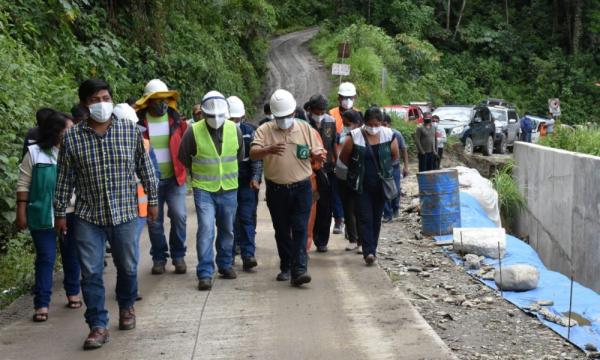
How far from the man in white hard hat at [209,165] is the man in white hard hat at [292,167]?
29 cm

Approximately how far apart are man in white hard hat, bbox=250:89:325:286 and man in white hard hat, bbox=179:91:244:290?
0.96 feet

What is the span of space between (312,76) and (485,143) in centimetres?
1573

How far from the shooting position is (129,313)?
6742 mm

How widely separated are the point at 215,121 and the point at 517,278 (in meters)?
3.66

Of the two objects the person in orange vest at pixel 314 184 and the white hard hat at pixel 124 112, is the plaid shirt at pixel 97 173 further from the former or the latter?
the person in orange vest at pixel 314 184

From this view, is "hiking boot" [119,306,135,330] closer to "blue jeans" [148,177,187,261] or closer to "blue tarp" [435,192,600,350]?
"blue jeans" [148,177,187,261]

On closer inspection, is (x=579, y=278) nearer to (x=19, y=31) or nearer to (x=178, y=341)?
(x=178, y=341)

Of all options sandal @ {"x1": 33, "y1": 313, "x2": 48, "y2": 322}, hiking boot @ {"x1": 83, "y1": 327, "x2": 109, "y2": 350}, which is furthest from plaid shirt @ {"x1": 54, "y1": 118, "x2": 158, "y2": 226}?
sandal @ {"x1": 33, "y1": 313, "x2": 48, "y2": 322}

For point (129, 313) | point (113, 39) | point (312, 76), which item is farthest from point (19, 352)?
point (312, 76)

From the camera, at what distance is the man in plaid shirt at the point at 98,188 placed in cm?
604

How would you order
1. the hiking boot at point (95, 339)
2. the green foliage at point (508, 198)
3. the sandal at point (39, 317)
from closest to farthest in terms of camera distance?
the hiking boot at point (95, 339) < the sandal at point (39, 317) < the green foliage at point (508, 198)

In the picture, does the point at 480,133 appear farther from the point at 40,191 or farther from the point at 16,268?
the point at 40,191

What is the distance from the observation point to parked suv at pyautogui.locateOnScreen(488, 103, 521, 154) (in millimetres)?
29750

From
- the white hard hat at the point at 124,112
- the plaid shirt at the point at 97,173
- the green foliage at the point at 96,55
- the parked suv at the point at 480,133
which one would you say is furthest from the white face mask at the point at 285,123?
the parked suv at the point at 480,133
